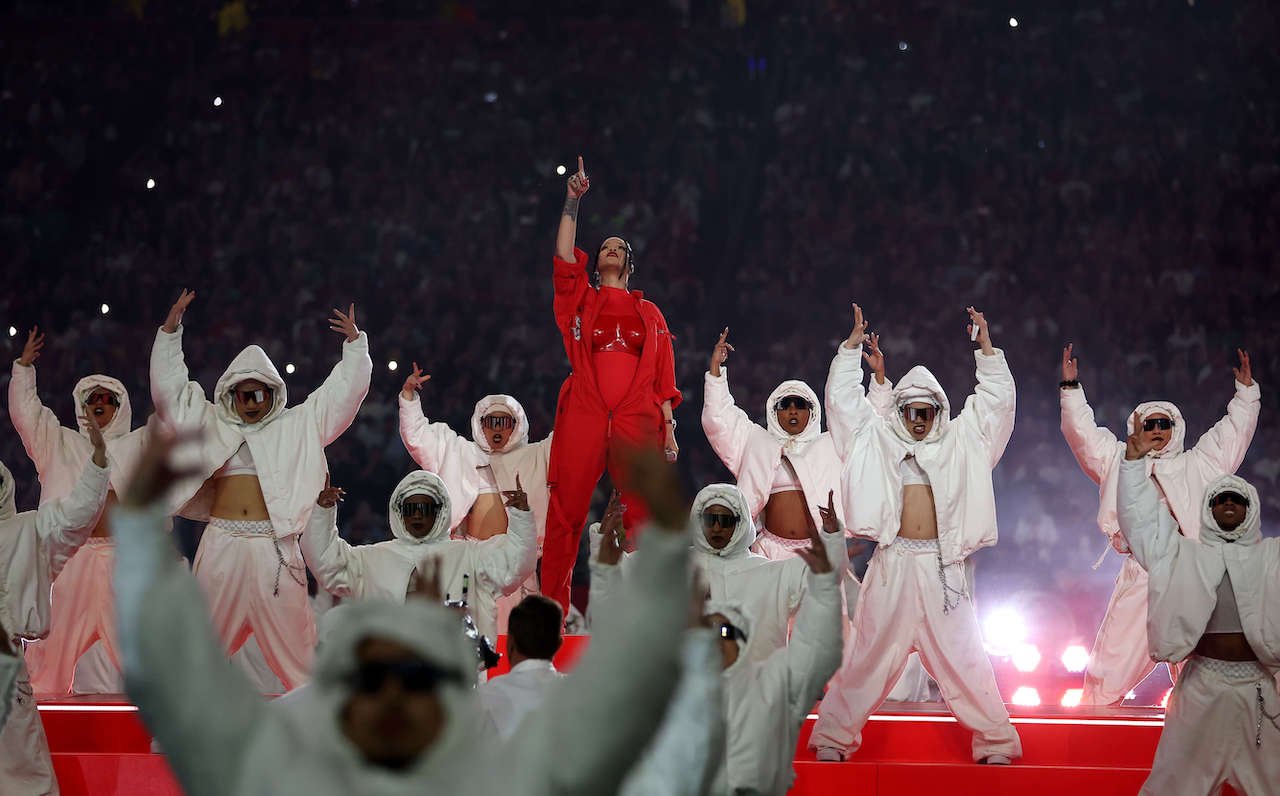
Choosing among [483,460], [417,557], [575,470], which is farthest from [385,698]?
[483,460]

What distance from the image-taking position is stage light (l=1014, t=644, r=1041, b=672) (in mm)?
8930

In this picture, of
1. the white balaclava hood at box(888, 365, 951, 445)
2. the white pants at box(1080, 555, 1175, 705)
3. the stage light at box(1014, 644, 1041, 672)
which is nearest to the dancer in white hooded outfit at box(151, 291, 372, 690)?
the white balaclava hood at box(888, 365, 951, 445)

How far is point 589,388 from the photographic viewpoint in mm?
6539

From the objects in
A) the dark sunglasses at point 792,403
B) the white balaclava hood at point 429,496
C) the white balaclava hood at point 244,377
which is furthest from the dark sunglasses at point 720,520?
the dark sunglasses at point 792,403

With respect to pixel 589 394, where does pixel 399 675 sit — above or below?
below

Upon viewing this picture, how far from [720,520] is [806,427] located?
2341 mm

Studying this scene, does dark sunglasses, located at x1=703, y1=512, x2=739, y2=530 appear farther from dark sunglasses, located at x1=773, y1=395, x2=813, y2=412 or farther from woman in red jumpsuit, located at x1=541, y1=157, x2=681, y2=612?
dark sunglasses, located at x1=773, y1=395, x2=813, y2=412

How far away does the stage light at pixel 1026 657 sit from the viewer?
29.3ft

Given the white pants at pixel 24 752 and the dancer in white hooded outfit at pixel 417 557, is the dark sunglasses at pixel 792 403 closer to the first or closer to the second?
the dancer in white hooded outfit at pixel 417 557

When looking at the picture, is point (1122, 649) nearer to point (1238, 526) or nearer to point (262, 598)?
point (1238, 526)

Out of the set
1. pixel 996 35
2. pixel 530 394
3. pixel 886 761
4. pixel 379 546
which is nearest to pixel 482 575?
pixel 379 546

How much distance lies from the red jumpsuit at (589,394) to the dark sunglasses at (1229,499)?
242 centimetres

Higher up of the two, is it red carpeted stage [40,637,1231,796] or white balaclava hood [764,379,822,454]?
white balaclava hood [764,379,822,454]

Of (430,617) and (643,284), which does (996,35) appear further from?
(430,617)
